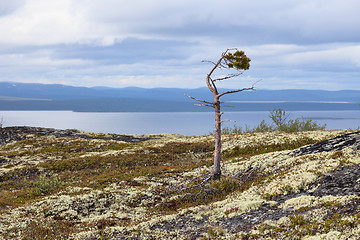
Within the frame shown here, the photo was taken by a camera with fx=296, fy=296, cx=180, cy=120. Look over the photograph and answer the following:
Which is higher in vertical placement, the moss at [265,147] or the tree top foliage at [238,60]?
the tree top foliage at [238,60]

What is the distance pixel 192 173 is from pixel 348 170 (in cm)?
1230

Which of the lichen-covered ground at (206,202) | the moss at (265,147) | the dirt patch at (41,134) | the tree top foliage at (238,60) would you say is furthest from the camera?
the dirt patch at (41,134)

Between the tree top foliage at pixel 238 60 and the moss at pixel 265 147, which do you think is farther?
the moss at pixel 265 147

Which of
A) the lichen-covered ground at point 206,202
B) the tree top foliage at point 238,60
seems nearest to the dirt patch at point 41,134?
the lichen-covered ground at point 206,202

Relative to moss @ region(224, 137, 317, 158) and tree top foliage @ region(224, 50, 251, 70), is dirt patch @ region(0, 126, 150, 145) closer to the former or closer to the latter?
moss @ region(224, 137, 317, 158)

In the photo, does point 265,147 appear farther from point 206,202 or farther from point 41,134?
point 41,134

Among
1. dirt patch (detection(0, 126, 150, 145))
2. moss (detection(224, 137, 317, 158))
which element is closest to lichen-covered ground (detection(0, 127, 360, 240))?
moss (detection(224, 137, 317, 158))

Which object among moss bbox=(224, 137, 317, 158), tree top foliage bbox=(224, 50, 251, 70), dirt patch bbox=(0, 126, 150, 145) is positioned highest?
tree top foliage bbox=(224, 50, 251, 70)

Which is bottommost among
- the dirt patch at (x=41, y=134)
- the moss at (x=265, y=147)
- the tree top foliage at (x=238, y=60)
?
the dirt patch at (x=41, y=134)

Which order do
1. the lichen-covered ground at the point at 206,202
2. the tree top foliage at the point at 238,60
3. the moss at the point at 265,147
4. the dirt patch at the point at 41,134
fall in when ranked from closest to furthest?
the lichen-covered ground at the point at 206,202 → the tree top foliage at the point at 238,60 → the moss at the point at 265,147 → the dirt patch at the point at 41,134

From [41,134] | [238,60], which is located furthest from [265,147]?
[41,134]

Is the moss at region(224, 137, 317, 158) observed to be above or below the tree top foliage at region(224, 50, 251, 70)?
below

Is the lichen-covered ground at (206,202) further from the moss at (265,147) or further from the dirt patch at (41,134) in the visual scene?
the dirt patch at (41,134)

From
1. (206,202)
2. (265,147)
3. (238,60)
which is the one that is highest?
(238,60)
